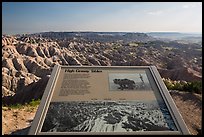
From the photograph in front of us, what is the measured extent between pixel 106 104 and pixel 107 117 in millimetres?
343

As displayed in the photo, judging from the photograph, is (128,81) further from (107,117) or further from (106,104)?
(107,117)

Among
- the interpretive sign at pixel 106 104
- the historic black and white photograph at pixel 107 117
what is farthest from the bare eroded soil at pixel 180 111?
the historic black and white photograph at pixel 107 117

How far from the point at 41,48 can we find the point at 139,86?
43.3m

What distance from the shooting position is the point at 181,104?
30.6 feet

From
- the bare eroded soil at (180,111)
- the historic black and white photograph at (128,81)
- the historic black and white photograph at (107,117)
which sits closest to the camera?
the historic black and white photograph at (107,117)

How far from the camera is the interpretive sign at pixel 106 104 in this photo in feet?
13.6

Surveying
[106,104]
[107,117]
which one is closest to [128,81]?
[106,104]

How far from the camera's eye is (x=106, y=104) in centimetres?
465

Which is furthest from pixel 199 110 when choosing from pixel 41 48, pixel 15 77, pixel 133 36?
pixel 133 36

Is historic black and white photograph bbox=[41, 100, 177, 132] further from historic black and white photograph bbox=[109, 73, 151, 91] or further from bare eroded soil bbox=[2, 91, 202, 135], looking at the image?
bare eroded soil bbox=[2, 91, 202, 135]

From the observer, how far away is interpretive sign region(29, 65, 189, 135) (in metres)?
4.14

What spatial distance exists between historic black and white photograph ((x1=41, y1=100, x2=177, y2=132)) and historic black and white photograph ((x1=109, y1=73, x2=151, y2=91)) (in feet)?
1.45

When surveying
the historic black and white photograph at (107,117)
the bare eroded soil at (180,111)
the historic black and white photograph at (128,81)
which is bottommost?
the historic black and white photograph at (107,117)

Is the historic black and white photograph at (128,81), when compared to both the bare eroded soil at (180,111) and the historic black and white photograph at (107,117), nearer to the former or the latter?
the historic black and white photograph at (107,117)
